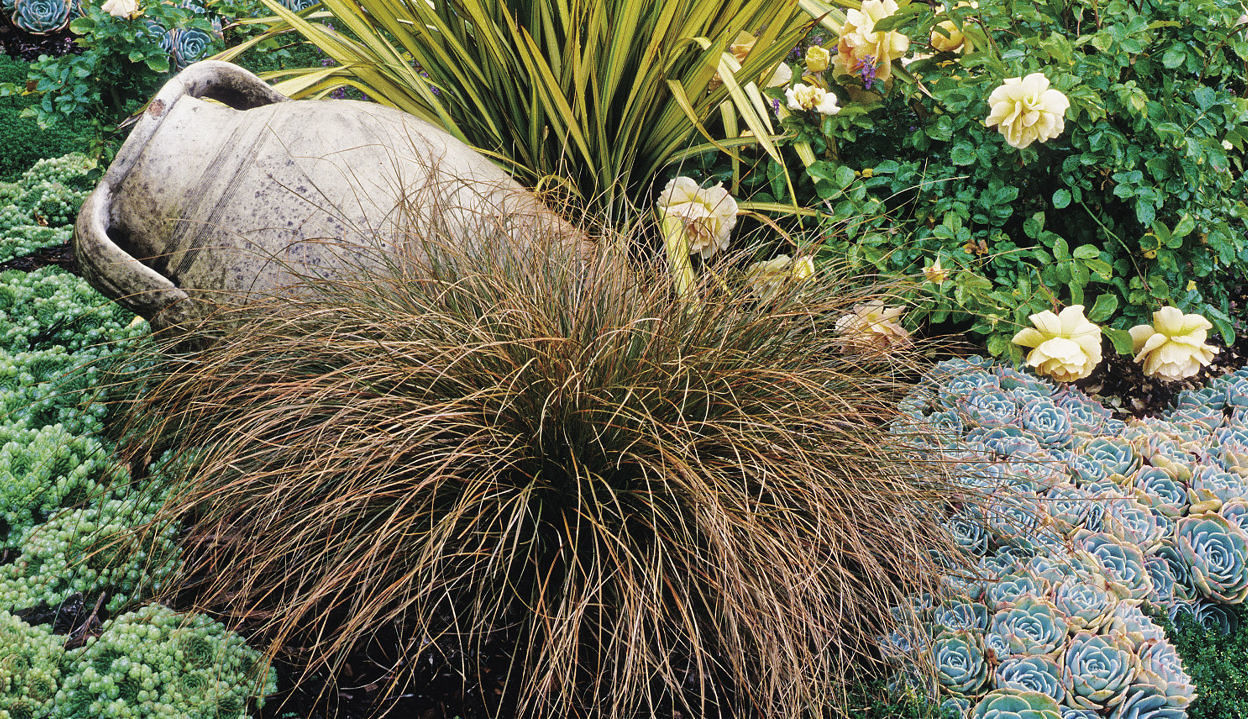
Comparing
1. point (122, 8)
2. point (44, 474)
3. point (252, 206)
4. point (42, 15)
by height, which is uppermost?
point (42, 15)

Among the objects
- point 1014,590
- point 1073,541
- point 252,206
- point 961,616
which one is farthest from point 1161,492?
point 252,206

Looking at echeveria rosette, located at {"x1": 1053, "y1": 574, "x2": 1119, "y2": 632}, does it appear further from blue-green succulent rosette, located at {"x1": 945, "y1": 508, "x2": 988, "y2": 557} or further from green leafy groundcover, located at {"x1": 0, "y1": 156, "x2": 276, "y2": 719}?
green leafy groundcover, located at {"x1": 0, "y1": 156, "x2": 276, "y2": 719}

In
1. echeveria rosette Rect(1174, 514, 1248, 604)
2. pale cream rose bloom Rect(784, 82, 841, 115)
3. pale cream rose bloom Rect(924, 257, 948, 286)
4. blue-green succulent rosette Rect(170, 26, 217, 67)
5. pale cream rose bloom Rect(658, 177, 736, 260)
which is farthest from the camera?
blue-green succulent rosette Rect(170, 26, 217, 67)

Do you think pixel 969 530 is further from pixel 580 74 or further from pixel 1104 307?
pixel 580 74

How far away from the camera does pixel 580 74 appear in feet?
9.23

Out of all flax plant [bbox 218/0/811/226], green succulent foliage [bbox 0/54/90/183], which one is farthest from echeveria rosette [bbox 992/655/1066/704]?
green succulent foliage [bbox 0/54/90/183]

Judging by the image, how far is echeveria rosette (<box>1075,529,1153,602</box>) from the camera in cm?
200

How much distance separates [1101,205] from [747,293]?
124cm

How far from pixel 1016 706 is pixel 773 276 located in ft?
3.74

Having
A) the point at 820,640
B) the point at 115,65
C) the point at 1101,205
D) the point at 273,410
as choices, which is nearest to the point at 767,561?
the point at 820,640

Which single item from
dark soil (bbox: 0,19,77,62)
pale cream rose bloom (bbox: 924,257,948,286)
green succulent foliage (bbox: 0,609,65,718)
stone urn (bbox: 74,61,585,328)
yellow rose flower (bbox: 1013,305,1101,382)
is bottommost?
yellow rose flower (bbox: 1013,305,1101,382)

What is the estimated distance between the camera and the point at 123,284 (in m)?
2.32

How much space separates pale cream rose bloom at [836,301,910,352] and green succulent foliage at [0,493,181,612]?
5.75 feet

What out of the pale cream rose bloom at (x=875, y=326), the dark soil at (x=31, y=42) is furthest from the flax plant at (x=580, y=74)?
the dark soil at (x=31, y=42)
